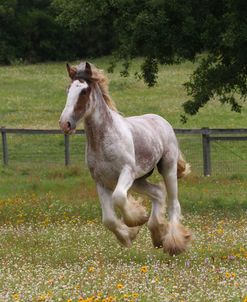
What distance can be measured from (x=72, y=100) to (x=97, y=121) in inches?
25.2

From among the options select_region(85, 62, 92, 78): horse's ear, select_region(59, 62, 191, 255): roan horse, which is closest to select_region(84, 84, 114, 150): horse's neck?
select_region(59, 62, 191, 255): roan horse

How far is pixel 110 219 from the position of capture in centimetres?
1137

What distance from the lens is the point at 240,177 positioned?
22719 millimetres

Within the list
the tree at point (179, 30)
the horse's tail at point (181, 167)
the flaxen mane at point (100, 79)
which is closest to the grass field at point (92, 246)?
the horse's tail at point (181, 167)

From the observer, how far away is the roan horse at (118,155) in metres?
11.0

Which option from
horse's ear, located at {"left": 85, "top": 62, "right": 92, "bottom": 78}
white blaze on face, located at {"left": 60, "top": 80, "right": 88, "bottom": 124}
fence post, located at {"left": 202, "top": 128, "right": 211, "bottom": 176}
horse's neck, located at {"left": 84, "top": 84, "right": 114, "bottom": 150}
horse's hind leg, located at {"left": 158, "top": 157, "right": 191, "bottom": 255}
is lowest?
fence post, located at {"left": 202, "top": 128, "right": 211, "bottom": 176}

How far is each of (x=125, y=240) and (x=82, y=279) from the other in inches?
93.1

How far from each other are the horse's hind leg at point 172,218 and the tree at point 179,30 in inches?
218

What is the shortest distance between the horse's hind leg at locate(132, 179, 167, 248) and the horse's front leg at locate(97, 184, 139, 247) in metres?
0.50

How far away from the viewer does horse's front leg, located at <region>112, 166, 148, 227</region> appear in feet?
35.9

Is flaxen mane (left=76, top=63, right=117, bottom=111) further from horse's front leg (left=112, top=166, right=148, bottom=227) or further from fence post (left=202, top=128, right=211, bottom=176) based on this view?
fence post (left=202, top=128, right=211, bottom=176)

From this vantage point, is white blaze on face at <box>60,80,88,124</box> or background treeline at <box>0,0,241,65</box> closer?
white blaze on face at <box>60,80,88,124</box>

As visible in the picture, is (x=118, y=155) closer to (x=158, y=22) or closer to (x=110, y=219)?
(x=110, y=219)

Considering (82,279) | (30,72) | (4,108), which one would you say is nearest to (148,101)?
(4,108)
